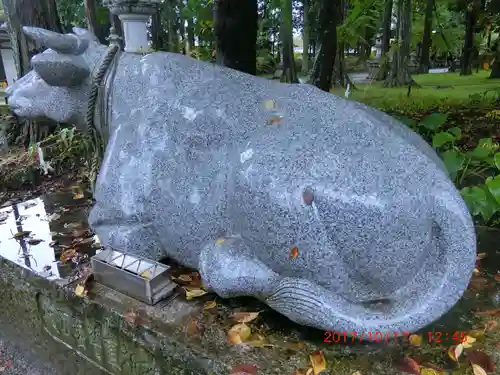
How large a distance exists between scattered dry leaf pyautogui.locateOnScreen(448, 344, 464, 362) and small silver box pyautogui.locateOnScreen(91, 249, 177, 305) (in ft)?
4.32

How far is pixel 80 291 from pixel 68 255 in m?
0.49

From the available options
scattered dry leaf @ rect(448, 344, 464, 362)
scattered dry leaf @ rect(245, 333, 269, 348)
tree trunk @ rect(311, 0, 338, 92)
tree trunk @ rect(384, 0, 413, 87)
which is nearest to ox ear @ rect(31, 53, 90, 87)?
scattered dry leaf @ rect(245, 333, 269, 348)

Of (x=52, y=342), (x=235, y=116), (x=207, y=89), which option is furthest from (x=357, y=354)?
(x=52, y=342)

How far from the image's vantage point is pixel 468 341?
1.85 m

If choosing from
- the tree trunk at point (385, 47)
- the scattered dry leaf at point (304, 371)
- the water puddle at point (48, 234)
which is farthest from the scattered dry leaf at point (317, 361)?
the tree trunk at point (385, 47)

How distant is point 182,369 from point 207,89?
4.43 feet

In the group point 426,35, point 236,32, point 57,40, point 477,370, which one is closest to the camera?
point 477,370

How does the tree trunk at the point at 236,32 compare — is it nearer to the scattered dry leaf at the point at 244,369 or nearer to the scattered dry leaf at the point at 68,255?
the scattered dry leaf at the point at 68,255

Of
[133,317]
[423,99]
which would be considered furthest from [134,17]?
[423,99]

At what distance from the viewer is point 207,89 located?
2.23m

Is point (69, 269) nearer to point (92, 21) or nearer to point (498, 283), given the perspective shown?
point (498, 283)

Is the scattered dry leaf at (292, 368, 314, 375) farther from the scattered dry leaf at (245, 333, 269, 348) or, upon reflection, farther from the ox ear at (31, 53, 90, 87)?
the ox ear at (31, 53, 90, 87)

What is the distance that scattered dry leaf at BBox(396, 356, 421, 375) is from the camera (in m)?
1.68

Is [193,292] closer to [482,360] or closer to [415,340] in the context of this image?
[415,340]
